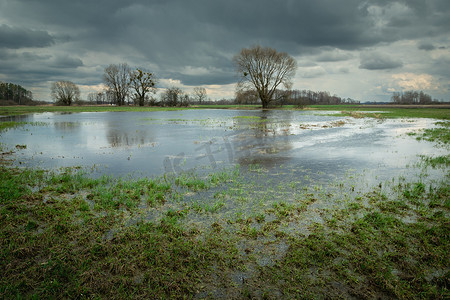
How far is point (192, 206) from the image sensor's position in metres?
5.88

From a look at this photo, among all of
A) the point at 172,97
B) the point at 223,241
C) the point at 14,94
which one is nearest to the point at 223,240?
the point at 223,241

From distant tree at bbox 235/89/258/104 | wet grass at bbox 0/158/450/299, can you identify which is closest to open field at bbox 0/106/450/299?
wet grass at bbox 0/158/450/299

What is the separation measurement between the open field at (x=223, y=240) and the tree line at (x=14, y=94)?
142280mm

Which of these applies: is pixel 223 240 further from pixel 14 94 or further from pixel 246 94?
pixel 14 94

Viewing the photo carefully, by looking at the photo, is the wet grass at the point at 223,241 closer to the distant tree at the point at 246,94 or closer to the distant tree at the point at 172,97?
the distant tree at the point at 246,94

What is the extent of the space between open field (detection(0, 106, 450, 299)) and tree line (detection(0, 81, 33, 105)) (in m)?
142

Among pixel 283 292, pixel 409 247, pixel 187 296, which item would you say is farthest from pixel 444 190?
pixel 187 296

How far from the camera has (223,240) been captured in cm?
440

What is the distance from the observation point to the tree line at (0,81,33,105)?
376 ft

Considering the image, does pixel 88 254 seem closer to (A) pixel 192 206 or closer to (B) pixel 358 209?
(A) pixel 192 206

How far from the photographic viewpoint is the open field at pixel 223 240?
3.30 m

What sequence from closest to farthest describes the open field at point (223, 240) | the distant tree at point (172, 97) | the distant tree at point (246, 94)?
1. the open field at point (223, 240)
2. the distant tree at point (246, 94)
3. the distant tree at point (172, 97)

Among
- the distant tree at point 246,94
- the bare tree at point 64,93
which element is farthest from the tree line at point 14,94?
the distant tree at point 246,94

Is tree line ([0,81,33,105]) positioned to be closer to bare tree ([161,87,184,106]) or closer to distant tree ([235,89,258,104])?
bare tree ([161,87,184,106])
